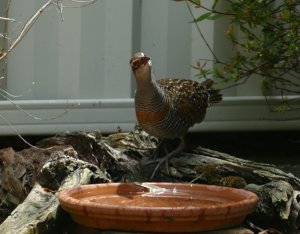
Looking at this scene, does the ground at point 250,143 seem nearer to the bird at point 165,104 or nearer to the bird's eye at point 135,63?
the bird at point 165,104

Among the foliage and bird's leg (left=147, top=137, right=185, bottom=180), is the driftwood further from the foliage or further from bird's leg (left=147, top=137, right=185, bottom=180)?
the foliage

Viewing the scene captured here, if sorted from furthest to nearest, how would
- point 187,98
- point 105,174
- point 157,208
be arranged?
point 187,98, point 105,174, point 157,208

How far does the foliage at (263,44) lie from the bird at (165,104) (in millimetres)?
485

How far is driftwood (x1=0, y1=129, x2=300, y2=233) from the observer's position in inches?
130

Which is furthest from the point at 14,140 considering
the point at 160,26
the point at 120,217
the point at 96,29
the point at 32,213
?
the point at 120,217

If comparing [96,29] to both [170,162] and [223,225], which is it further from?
[223,225]

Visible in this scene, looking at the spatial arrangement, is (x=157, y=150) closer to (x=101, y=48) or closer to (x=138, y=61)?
(x=138, y=61)

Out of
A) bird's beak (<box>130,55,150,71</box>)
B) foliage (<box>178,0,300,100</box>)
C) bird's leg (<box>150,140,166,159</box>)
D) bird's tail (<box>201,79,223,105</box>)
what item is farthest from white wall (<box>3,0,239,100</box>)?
bird's beak (<box>130,55,150,71</box>)

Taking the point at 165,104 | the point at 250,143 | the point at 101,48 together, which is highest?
the point at 101,48

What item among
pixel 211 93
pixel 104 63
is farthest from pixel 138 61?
pixel 104 63

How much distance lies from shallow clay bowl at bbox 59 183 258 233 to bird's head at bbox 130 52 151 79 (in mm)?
700

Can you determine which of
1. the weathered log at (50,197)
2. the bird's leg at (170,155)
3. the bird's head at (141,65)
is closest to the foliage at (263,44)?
the bird's leg at (170,155)

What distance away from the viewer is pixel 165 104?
3977mm

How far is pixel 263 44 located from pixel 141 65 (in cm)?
116
